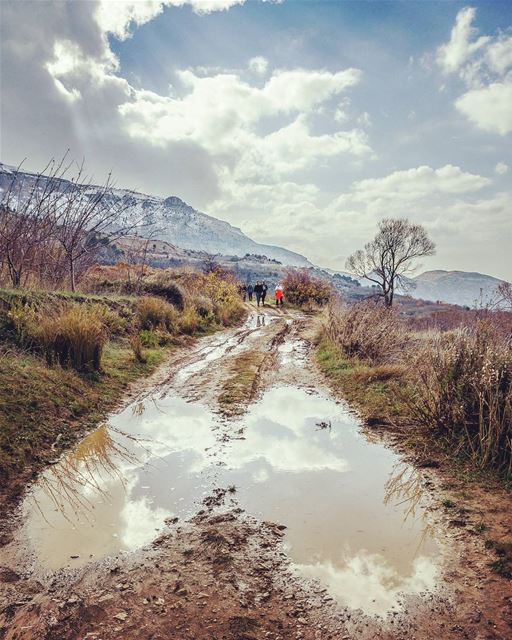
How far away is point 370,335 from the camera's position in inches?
398

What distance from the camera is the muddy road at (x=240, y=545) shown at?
252 centimetres

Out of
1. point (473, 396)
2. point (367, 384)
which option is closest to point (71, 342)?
point (367, 384)

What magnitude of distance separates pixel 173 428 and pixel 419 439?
3.38m

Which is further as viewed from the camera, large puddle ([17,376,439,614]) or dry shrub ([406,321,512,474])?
dry shrub ([406,321,512,474])

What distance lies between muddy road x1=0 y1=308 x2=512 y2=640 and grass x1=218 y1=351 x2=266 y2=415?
100cm

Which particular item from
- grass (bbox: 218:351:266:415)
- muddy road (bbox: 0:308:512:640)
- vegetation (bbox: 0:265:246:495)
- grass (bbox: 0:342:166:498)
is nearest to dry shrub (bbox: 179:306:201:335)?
vegetation (bbox: 0:265:246:495)

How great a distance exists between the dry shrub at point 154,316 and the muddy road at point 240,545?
22.3ft

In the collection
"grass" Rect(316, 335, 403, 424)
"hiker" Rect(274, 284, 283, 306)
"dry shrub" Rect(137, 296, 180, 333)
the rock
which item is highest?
"hiker" Rect(274, 284, 283, 306)

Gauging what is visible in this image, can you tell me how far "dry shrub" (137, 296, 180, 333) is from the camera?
12359mm

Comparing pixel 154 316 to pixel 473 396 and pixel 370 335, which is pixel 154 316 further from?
pixel 473 396

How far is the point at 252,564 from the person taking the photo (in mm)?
3035

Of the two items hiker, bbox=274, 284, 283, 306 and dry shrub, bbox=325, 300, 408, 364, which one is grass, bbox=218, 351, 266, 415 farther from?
hiker, bbox=274, 284, 283, 306

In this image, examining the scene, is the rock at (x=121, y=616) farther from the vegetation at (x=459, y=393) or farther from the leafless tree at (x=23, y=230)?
the leafless tree at (x=23, y=230)

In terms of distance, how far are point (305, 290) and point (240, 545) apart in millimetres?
26640
